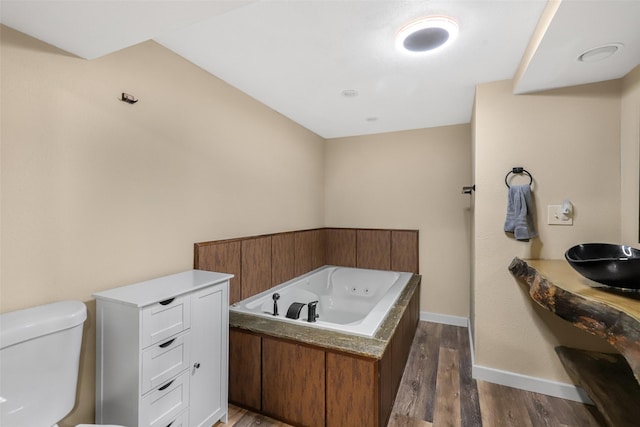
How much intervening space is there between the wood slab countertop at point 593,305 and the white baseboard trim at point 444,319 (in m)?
1.81

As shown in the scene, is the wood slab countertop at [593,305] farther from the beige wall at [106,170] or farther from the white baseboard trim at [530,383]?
the beige wall at [106,170]

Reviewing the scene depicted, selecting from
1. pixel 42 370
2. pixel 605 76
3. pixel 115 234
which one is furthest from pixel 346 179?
pixel 42 370

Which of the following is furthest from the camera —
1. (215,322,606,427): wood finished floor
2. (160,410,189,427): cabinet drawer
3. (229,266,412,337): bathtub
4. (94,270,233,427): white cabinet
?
(229,266,412,337): bathtub

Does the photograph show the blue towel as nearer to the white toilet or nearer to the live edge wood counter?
the live edge wood counter

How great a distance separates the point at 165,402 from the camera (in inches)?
57.7

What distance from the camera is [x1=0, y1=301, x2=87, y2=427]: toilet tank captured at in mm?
1053

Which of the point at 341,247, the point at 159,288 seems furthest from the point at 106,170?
the point at 341,247

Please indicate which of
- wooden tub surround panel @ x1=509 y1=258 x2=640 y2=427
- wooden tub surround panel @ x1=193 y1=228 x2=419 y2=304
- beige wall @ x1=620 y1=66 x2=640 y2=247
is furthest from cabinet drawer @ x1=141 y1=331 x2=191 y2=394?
beige wall @ x1=620 y1=66 x2=640 y2=247

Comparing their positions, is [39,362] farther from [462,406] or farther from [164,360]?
[462,406]

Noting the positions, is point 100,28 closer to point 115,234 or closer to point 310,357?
point 115,234

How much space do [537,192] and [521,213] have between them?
0.77ft

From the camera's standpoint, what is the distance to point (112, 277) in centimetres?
157

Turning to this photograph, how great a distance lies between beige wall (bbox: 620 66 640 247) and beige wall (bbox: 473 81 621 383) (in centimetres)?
5

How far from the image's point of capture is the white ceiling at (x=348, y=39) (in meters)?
1.19
